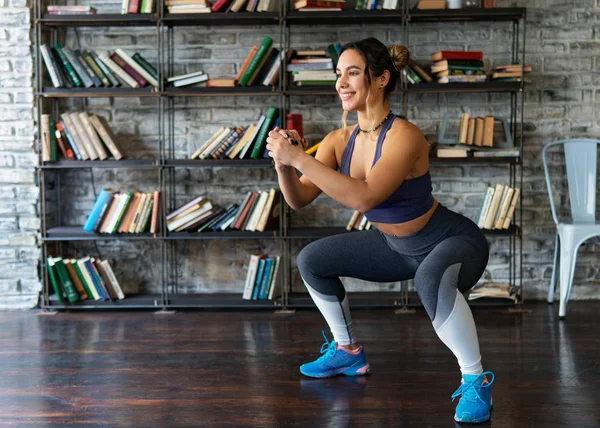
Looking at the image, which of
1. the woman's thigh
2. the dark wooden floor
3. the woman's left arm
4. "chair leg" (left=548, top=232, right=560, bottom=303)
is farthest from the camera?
"chair leg" (left=548, top=232, right=560, bottom=303)

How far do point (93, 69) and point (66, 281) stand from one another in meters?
1.20

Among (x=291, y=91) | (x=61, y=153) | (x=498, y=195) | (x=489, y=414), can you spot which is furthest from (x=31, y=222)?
(x=489, y=414)

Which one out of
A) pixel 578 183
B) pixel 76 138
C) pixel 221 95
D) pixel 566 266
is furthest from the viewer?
pixel 221 95

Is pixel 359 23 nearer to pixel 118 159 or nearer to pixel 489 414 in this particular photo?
pixel 118 159

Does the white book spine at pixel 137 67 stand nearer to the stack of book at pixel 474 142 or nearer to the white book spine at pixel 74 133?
the white book spine at pixel 74 133

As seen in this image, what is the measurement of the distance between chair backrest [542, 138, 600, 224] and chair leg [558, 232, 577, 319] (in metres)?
0.25

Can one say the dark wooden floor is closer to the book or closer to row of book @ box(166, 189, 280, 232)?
row of book @ box(166, 189, 280, 232)

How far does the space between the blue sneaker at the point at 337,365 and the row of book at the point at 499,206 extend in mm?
1590

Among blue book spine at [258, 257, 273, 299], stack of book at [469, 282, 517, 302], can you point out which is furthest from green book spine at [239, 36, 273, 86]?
stack of book at [469, 282, 517, 302]

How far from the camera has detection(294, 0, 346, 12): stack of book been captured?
417 centimetres

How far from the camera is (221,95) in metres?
4.55

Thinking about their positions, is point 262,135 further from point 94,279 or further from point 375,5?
point 94,279

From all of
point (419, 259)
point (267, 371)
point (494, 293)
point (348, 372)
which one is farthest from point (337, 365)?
point (494, 293)

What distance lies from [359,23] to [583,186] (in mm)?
1602
